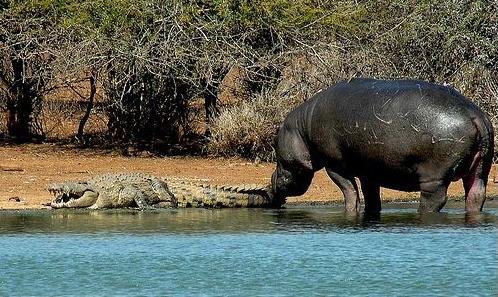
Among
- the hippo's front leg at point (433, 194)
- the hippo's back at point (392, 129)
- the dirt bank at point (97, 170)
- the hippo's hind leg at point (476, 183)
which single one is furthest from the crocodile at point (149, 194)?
the hippo's hind leg at point (476, 183)

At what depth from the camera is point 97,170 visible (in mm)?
18250

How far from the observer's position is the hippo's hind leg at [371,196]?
13.5m

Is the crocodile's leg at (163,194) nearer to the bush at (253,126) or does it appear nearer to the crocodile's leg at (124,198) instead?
the crocodile's leg at (124,198)

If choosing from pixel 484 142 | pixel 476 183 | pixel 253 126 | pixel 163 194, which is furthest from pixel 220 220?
pixel 253 126

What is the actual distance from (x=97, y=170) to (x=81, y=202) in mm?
4006

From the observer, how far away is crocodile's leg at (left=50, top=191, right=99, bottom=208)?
14219mm

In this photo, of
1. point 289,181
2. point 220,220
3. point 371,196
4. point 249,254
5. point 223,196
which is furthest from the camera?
point 223,196

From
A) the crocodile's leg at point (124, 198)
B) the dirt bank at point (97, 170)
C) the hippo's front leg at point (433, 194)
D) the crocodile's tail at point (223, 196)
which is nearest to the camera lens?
the hippo's front leg at point (433, 194)

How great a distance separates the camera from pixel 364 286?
9211 mm

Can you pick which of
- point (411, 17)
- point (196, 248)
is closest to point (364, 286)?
point (196, 248)

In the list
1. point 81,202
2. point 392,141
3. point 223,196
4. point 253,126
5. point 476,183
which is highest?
point 253,126

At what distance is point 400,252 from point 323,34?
33.5 feet

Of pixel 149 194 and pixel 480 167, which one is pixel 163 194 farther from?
pixel 480 167

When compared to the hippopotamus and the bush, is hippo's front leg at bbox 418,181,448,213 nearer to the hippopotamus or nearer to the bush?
the hippopotamus
